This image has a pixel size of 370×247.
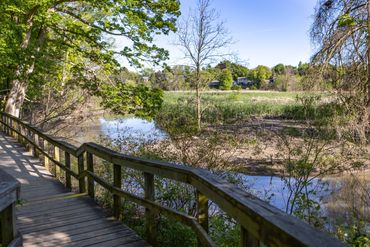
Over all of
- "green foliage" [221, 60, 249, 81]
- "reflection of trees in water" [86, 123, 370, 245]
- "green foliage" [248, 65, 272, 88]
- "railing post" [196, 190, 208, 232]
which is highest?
"green foliage" [248, 65, 272, 88]

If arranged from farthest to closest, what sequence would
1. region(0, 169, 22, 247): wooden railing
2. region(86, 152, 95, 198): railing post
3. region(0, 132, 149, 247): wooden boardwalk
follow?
1. region(86, 152, 95, 198): railing post
2. region(0, 132, 149, 247): wooden boardwalk
3. region(0, 169, 22, 247): wooden railing

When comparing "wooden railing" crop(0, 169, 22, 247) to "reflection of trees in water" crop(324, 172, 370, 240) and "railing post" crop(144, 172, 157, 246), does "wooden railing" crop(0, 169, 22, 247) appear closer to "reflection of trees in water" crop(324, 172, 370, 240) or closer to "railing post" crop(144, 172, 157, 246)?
"railing post" crop(144, 172, 157, 246)

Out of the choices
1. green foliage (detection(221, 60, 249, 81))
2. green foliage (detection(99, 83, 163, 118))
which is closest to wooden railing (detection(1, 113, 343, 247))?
green foliage (detection(99, 83, 163, 118))

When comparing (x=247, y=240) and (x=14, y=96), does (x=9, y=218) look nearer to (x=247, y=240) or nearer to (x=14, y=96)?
(x=247, y=240)

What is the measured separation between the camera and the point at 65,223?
14.8ft

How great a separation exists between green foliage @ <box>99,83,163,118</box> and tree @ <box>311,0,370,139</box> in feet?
17.3

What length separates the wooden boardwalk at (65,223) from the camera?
154 inches

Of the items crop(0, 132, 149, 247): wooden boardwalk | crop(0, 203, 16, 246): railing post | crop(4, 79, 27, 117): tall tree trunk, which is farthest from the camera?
crop(4, 79, 27, 117): tall tree trunk

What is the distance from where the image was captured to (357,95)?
896 cm

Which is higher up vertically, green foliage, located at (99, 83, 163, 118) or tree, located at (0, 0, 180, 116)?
tree, located at (0, 0, 180, 116)

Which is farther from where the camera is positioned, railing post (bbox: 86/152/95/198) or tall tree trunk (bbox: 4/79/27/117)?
tall tree trunk (bbox: 4/79/27/117)

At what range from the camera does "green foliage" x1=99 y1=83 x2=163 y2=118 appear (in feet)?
40.0

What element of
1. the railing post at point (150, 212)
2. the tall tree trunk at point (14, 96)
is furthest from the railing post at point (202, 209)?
the tall tree trunk at point (14, 96)

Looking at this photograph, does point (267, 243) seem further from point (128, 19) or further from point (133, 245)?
point (128, 19)
